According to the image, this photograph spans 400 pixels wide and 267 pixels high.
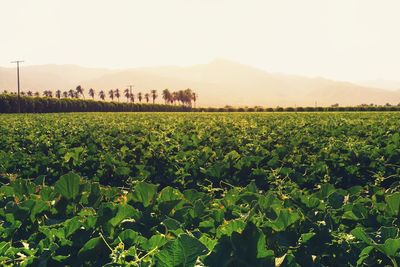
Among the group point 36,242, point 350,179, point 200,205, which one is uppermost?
point 200,205

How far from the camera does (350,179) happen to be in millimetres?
7719

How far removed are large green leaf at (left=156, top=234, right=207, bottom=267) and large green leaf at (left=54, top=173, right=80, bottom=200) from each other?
4.71ft

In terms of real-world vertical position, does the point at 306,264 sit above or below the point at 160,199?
below

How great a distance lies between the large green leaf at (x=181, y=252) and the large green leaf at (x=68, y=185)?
1.44 meters

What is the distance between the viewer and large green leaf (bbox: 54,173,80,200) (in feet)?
9.84

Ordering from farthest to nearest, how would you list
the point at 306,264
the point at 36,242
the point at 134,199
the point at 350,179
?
1. the point at 350,179
2. the point at 134,199
3. the point at 36,242
4. the point at 306,264

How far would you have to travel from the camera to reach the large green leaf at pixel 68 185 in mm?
3000

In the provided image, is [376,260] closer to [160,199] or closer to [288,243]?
[288,243]

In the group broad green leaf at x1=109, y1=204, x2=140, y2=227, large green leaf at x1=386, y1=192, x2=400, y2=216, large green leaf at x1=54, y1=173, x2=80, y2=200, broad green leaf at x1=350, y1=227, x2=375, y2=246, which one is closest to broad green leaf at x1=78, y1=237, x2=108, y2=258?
broad green leaf at x1=109, y1=204, x2=140, y2=227

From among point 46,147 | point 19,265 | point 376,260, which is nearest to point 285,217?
point 376,260

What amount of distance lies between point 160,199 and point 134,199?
19cm

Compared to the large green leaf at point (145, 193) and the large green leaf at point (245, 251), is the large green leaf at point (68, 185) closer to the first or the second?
the large green leaf at point (145, 193)

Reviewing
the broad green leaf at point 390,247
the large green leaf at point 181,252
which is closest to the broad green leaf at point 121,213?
the large green leaf at point 181,252

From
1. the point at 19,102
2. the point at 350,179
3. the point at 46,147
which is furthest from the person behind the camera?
the point at 19,102
